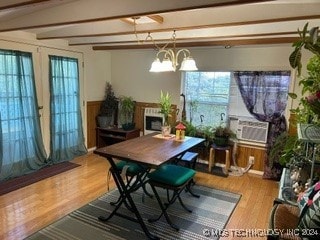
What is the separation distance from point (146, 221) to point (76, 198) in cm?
106

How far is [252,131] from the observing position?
4184 millimetres

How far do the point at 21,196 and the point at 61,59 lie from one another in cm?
238

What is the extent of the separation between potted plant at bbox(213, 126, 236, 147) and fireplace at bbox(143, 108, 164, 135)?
125cm

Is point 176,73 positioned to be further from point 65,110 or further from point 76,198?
point 76,198

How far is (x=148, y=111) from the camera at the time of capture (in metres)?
5.14

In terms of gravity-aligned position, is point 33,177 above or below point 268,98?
below

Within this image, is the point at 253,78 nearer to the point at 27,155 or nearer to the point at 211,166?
the point at 211,166

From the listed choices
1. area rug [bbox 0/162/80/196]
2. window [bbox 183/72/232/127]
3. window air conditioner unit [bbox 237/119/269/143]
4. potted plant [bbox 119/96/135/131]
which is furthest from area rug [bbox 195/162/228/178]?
area rug [bbox 0/162/80/196]

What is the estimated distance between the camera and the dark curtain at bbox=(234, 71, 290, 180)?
3.92 m

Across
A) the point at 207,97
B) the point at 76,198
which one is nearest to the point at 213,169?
the point at 207,97

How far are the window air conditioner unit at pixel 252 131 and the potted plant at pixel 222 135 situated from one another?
0.51ft

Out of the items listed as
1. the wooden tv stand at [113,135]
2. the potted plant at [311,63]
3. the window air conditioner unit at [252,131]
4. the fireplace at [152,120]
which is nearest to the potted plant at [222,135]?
the window air conditioner unit at [252,131]

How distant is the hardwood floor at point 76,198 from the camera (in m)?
2.62

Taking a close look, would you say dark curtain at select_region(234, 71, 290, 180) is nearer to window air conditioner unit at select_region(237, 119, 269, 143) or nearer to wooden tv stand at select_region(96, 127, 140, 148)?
window air conditioner unit at select_region(237, 119, 269, 143)
